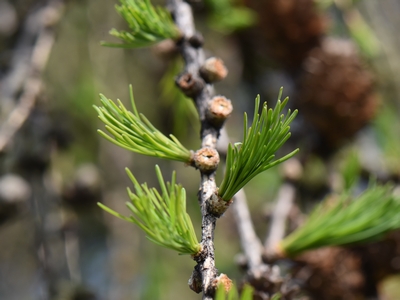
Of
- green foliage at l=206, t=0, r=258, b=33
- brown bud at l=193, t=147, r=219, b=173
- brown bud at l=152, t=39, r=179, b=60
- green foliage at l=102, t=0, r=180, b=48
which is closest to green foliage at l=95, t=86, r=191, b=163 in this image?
brown bud at l=193, t=147, r=219, b=173

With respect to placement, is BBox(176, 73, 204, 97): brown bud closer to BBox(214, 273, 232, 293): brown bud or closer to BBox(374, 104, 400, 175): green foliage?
BBox(214, 273, 232, 293): brown bud

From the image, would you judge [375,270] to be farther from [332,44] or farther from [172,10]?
[172,10]

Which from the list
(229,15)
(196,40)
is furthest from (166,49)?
(196,40)

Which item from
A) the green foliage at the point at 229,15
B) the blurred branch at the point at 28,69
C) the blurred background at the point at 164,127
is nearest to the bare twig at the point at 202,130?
the blurred background at the point at 164,127

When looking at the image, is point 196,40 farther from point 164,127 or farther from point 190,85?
point 164,127

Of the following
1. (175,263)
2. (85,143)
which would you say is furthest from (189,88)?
(175,263)
